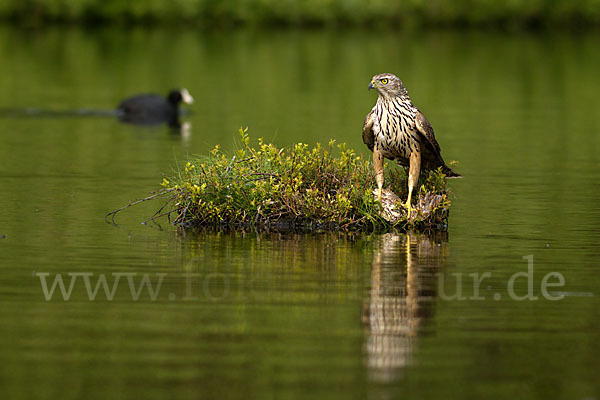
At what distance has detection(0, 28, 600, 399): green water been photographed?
10.2 m

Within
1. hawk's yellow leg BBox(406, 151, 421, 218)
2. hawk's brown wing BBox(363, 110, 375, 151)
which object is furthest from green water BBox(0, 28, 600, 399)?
hawk's brown wing BBox(363, 110, 375, 151)

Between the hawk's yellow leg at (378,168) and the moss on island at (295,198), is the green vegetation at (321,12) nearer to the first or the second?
the moss on island at (295,198)

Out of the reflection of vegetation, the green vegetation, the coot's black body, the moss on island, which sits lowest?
the reflection of vegetation

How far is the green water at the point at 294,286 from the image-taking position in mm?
10188

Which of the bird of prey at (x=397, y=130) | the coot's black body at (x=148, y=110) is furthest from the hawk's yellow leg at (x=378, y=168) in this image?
the coot's black body at (x=148, y=110)

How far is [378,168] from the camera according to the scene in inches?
686

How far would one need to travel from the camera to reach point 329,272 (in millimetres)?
14312

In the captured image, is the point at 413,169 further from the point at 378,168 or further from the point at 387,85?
the point at 387,85

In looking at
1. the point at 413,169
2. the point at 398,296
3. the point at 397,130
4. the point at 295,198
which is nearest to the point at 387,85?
the point at 397,130

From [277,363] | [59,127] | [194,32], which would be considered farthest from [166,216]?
[194,32]

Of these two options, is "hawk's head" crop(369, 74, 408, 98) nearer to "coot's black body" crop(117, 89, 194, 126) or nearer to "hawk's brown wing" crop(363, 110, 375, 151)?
"hawk's brown wing" crop(363, 110, 375, 151)

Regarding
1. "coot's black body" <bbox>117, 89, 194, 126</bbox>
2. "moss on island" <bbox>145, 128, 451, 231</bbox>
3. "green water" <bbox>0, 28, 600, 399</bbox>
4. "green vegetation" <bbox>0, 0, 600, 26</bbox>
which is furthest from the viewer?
"green vegetation" <bbox>0, 0, 600, 26</bbox>

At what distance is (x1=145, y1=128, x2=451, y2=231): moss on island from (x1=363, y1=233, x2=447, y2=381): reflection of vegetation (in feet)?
1.92

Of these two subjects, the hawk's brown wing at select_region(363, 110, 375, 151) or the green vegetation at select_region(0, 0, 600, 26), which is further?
the green vegetation at select_region(0, 0, 600, 26)
